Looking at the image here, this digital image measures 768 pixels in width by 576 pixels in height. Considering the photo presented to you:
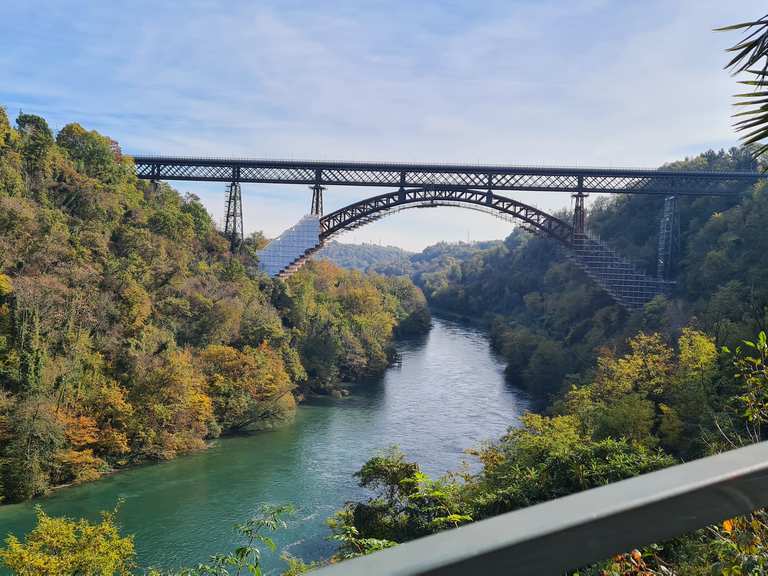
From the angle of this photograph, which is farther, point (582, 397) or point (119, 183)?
point (119, 183)

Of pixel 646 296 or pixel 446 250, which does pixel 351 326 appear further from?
pixel 446 250

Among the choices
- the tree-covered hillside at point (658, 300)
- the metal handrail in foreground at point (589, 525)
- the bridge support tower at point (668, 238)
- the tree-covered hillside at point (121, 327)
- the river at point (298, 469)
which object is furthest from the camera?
the bridge support tower at point (668, 238)

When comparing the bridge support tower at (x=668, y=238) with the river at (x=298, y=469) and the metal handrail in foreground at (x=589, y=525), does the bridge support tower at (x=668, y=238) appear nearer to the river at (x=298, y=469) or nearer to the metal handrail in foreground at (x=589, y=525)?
the river at (x=298, y=469)

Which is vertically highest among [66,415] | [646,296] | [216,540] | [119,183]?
[119,183]

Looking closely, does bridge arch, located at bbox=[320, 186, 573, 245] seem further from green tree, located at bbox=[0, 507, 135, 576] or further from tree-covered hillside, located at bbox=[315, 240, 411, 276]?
tree-covered hillside, located at bbox=[315, 240, 411, 276]

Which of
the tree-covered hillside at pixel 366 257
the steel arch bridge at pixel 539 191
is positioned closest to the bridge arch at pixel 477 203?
the steel arch bridge at pixel 539 191

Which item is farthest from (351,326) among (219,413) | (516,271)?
(516,271)

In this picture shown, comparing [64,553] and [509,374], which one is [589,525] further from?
[509,374]
